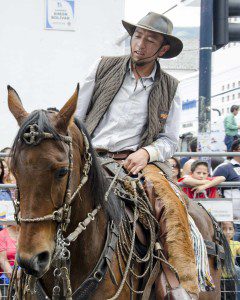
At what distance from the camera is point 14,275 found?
15.0 ft

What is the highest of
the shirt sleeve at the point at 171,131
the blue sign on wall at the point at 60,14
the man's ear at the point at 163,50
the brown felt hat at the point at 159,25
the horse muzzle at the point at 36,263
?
the blue sign on wall at the point at 60,14

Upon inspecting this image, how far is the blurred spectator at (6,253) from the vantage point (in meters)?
7.00

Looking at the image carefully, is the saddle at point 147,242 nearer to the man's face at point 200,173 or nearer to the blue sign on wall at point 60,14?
the man's face at point 200,173

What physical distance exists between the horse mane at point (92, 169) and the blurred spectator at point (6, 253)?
2777 millimetres

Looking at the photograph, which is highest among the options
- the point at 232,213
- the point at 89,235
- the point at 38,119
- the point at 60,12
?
the point at 60,12

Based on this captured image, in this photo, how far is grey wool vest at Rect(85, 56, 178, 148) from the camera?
5.25 metres

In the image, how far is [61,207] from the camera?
373cm

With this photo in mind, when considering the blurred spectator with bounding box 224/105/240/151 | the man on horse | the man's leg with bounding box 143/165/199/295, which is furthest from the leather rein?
the blurred spectator with bounding box 224/105/240/151

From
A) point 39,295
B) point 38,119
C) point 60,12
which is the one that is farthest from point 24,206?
point 60,12

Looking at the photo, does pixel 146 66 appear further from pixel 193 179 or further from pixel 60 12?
pixel 60 12

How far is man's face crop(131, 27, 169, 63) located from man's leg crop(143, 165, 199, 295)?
1033mm

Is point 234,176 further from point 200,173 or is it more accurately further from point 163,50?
point 163,50

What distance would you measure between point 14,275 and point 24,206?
109cm

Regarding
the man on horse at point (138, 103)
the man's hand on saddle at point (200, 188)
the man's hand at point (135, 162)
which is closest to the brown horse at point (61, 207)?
the man's hand at point (135, 162)
